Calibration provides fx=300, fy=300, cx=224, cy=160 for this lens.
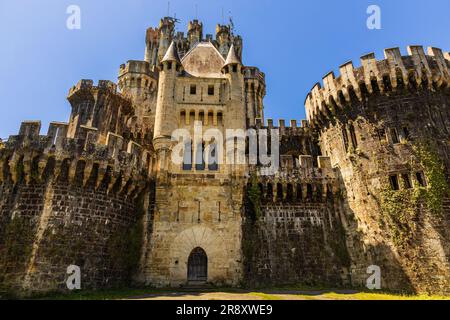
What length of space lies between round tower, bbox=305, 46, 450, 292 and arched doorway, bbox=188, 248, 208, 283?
9.41 meters

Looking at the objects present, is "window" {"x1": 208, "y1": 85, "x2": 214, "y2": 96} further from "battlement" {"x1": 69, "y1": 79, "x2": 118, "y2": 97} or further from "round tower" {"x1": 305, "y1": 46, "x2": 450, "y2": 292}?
"battlement" {"x1": 69, "y1": 79, "x2": 118, "y2": 97}

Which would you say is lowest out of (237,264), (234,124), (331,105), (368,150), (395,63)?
(237,264)

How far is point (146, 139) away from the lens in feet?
94.0

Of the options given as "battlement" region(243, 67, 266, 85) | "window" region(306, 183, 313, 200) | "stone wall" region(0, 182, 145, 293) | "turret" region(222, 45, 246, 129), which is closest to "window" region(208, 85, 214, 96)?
"turret" region(222, 45, 246, 129)

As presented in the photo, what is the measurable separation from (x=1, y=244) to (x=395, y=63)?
26.2 metres

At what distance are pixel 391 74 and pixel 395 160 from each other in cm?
613

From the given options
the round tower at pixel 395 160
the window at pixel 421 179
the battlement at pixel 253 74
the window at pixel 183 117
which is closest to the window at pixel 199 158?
the window at pixel 183 117

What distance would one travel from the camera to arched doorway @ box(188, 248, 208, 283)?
18656 mm

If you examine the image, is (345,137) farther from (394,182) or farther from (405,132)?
(394,182)

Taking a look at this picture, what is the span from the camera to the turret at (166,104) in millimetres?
21828

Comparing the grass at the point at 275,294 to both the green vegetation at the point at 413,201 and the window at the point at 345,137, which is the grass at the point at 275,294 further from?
the window at the point at 345,137

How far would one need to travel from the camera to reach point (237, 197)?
808 inches
